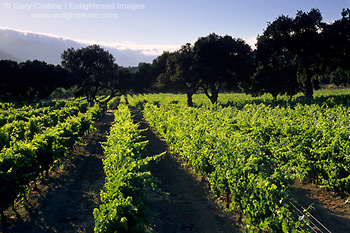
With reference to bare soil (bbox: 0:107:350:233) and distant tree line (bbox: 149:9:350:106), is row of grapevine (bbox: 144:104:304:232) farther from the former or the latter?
distant tree line (bbox: 149:9:350:106)

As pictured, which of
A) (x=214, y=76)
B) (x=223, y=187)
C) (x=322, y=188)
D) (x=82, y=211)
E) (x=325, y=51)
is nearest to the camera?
(x=223, y=187)

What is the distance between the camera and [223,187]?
717 cm

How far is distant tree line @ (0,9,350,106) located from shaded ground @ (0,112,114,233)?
940 inches

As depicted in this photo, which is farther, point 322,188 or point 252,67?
point 252,67

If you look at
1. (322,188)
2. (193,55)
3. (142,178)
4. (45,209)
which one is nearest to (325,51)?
(193,55)

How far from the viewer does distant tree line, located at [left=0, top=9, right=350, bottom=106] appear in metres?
27.4

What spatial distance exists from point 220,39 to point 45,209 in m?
31.0

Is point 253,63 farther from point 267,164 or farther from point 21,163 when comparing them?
point 21,163

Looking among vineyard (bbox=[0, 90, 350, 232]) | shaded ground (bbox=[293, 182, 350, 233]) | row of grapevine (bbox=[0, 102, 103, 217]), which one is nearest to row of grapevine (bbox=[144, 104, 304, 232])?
vineyard (bbox=[0, 90, 350, 232])

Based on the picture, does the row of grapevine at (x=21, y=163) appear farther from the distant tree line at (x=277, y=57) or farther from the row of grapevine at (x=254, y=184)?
the distant tree line at (x=277, y=57)

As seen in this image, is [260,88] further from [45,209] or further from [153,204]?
[45,209]

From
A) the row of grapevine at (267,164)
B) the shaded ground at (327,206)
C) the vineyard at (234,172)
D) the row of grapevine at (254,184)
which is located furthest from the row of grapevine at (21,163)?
the shaded ground at (327,206)

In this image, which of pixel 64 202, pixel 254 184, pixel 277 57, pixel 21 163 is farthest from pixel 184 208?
pixel 277 57

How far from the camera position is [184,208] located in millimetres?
7926
